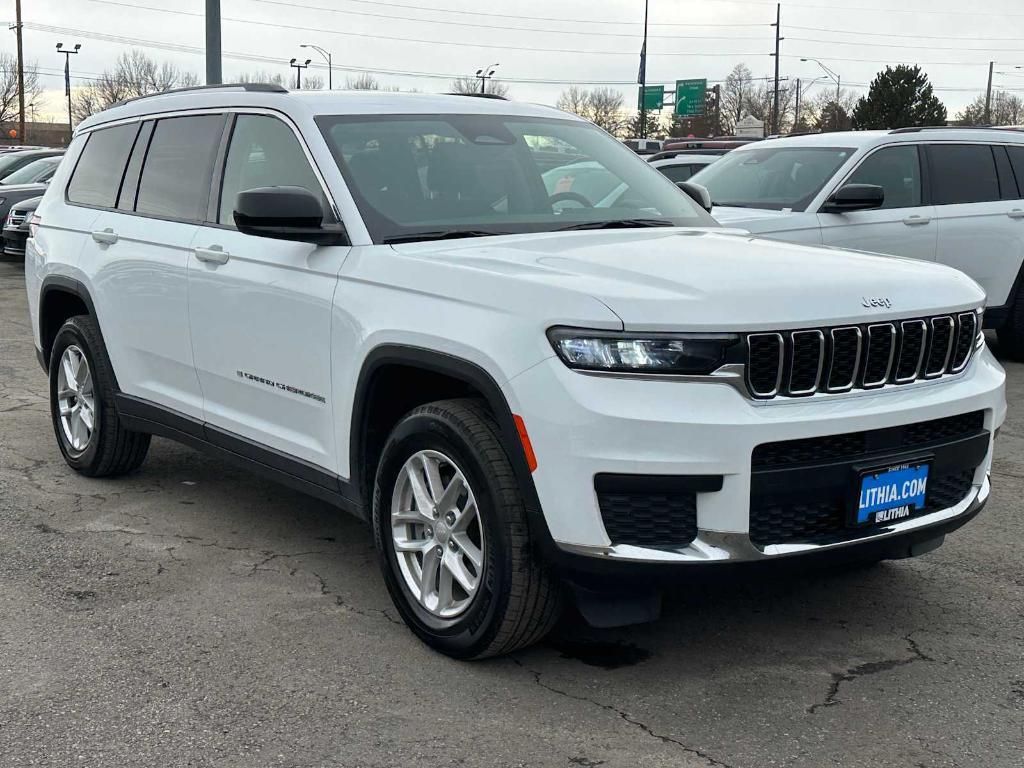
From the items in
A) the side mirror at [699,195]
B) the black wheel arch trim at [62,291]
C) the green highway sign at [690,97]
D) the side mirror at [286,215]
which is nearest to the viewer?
the side mirror at [286,215]

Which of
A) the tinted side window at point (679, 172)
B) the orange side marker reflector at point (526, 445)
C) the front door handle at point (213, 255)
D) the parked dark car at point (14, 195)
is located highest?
the tinted side window at point (679, 172)

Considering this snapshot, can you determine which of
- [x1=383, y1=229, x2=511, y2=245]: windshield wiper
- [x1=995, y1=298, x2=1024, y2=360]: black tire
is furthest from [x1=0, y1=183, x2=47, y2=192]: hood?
[x1=383, y1=229, x2=511, y2=245]: windshield wiper

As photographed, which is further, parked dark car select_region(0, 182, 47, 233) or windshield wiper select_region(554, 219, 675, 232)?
parked dark car select_region(0, 182, 47, 233)

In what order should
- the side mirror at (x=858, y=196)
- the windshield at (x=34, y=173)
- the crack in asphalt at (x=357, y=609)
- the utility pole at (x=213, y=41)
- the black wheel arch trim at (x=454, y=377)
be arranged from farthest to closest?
1. the windshield at (x=34, y=173)
2. the utility pole at (x=213, y=41)
3. the side mirror at (x=858, y=196)
4. the crack in asphalt at (x=357, y=609)
5. the black wheel arch trim at (x=454, y=377)

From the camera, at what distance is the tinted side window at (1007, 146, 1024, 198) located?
10.1 meters

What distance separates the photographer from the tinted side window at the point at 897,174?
9.44m

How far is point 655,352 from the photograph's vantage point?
3.37 meters

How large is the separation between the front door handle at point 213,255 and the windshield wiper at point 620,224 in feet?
4.34

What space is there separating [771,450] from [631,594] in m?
0.61

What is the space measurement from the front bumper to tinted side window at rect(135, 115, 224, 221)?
231 cm

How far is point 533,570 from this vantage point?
3611 millimetres

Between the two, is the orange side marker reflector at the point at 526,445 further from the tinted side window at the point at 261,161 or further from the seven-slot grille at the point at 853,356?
the tinted side window at the point at 261,161

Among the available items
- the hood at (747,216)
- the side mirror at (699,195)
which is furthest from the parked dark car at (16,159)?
the side mirror at (699,195)

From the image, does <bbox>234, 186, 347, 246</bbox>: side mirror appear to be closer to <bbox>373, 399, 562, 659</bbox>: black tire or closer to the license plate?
<bbox>373, 399, 562, 659</bbox>: black tire
